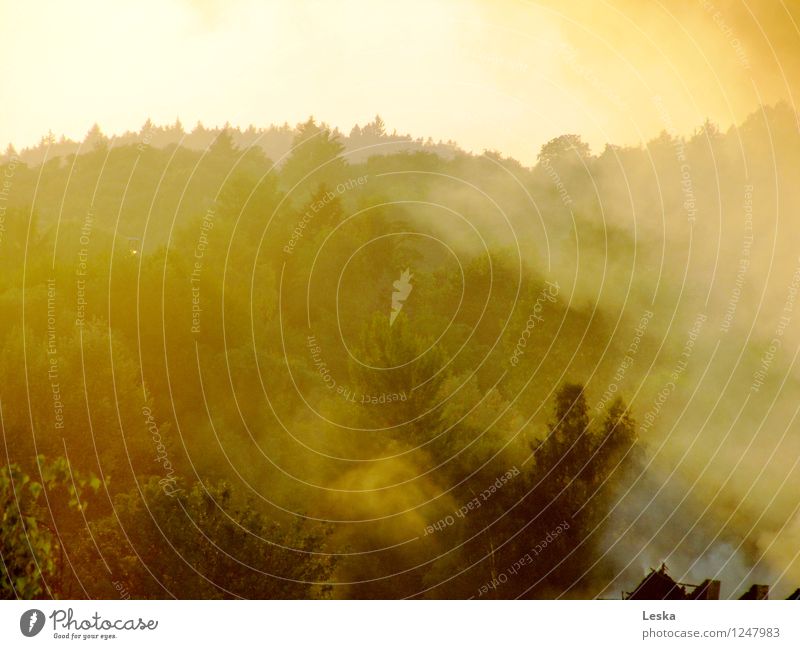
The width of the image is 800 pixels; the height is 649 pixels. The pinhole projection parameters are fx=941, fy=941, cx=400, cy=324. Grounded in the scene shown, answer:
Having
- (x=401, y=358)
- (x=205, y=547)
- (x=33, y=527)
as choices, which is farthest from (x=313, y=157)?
(x=33, y=527)

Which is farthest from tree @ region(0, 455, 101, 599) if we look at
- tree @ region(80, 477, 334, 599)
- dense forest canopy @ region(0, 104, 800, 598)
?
tree @ region(80, 477, 334, 599)

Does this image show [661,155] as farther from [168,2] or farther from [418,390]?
[168,2]

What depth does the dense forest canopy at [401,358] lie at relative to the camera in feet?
20.1

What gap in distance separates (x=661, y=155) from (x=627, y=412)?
1.79 meters

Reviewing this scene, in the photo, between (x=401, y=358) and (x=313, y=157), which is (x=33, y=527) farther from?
(x=313, y=157)

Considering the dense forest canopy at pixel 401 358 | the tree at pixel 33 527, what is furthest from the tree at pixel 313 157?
the tree at pixel 33 527

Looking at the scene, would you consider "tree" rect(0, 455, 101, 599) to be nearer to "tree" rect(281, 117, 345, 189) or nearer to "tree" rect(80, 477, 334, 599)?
"tree" rect(80, 477, 334, 599)

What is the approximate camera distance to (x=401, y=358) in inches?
259
